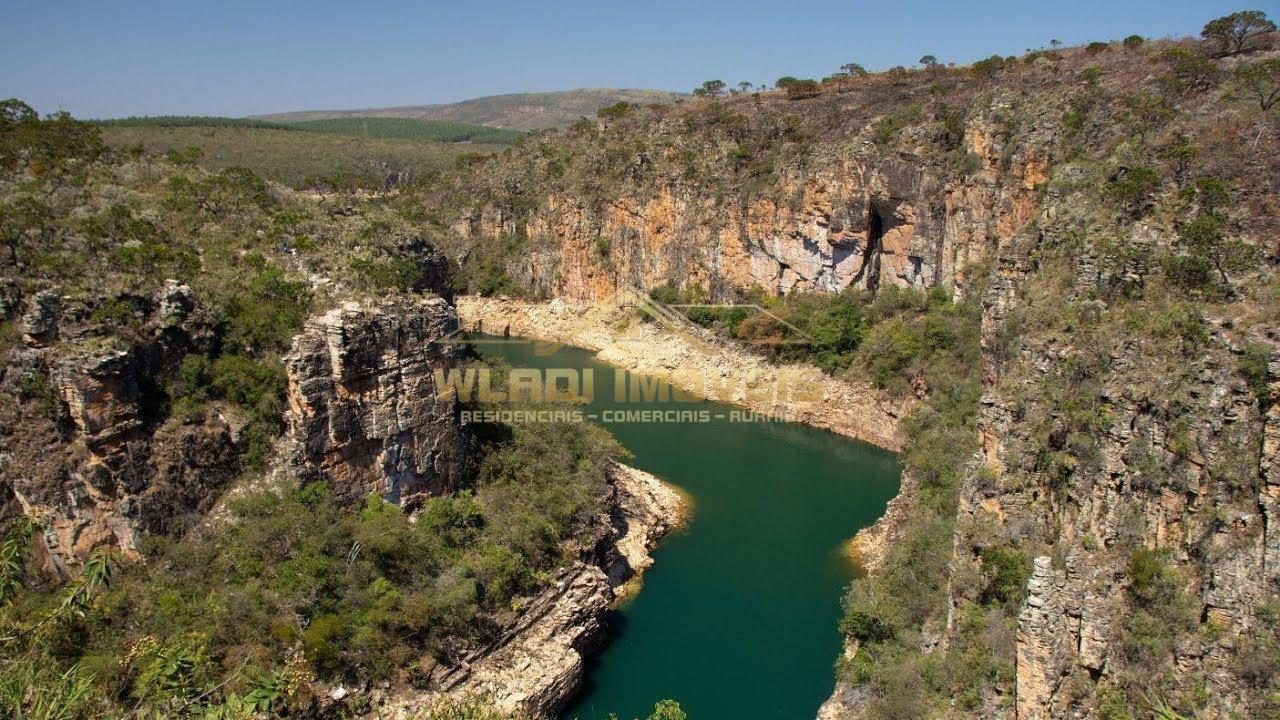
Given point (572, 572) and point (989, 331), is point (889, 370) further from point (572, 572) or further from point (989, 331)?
point (572, 572)

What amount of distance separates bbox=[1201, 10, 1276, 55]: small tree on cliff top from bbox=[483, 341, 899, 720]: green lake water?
2247 cm

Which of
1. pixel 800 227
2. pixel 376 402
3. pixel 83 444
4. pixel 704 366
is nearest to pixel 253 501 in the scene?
pixel 83 444

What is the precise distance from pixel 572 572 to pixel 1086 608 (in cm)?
1289

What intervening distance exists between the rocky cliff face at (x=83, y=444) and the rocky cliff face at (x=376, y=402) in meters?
2.88

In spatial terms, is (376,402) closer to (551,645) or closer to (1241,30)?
(551,645)

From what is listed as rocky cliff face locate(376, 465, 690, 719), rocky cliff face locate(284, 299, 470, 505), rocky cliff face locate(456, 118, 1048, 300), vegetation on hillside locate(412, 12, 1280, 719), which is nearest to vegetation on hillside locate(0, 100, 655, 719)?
rocky cliff face locate(376, 465, 690, 719)

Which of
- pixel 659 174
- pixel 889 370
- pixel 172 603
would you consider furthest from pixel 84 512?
pixel 659 174

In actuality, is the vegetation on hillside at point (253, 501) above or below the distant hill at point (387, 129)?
below

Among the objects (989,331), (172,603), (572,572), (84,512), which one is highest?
(989,331)

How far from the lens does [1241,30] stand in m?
33.8

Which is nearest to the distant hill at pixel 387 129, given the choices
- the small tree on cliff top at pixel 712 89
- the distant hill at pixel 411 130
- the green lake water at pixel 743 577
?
the distant hill at pixel 411 130

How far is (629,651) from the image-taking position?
22.5 meters

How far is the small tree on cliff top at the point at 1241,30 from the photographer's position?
33500 millimetres

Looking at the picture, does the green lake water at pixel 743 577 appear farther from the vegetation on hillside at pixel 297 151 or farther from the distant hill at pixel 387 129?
the distant hill at pixel 387 129
